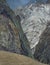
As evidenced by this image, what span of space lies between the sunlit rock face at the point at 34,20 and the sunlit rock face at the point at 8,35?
791mm

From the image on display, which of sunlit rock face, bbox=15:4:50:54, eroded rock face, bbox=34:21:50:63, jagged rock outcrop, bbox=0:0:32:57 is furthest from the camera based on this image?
sunlit rock face, bbox=15:4:50:54

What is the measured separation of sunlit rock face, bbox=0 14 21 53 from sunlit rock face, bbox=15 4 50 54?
2.60 ft

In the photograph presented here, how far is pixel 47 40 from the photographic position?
226 inches

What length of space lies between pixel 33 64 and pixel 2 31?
250 cm

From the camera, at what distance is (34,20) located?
308 inches

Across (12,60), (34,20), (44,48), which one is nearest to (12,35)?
(44,48)

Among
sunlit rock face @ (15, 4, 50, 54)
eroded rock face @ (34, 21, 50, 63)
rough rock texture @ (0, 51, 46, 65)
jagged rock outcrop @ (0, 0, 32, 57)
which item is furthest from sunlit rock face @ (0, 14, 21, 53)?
rough rock texture @ (0, 51, 46, 65)

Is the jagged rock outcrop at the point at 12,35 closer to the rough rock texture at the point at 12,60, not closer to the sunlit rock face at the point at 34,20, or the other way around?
the sunlit rock face at the point at 34,20

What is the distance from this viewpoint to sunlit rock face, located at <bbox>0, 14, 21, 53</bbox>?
17.7 feet

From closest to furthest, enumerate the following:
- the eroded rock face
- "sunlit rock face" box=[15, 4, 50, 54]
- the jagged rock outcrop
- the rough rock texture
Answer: the rough rock texture < the eroded rock face < the jagged rock outcrop < "sunlit rock face" box=[15, 4, 50, 54]

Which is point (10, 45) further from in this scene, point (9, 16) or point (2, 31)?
point (9, 16)

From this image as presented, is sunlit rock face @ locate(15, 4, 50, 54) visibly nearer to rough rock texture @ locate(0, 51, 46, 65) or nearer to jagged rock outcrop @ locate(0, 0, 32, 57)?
jagged rock outcrop @ locate(0, 0, 32, 57)

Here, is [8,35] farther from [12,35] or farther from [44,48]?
[44,48]

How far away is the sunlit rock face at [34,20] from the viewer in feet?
23.4
